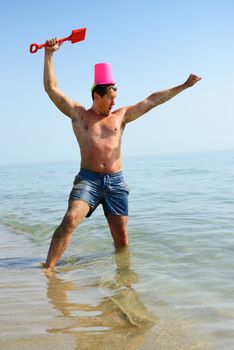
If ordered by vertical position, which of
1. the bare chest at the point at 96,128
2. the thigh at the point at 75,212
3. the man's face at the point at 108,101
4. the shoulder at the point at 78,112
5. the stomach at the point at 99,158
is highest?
the man's face at the point at 108,101

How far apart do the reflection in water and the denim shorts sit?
0.89m

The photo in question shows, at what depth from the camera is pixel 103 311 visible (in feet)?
10.4

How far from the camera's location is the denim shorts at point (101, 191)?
15.7 feet

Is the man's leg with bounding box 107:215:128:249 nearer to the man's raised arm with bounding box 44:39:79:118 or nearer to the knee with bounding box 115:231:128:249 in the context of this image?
the knee with bounding box 115:231:128:249

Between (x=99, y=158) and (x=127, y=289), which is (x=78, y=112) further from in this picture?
(x=127, y=289)

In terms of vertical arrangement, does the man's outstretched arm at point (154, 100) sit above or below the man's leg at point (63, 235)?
above

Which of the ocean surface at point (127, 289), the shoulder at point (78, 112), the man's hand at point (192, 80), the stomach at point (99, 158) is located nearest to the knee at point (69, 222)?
the ocean surface at point (127, 289)

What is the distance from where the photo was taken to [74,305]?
333 centimetres

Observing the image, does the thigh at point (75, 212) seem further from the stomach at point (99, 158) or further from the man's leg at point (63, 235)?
the stomach at point (99, 158)

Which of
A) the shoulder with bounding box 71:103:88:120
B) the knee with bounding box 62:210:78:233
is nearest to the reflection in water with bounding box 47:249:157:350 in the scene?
the knee with bounding box 62:210:78:233

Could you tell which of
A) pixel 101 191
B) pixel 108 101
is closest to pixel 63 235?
pixel 101 191

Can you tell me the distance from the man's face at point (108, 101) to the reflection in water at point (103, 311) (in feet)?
6.12

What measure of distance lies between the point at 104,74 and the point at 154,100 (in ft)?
2.30

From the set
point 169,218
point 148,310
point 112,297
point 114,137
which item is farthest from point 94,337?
point 169,218
